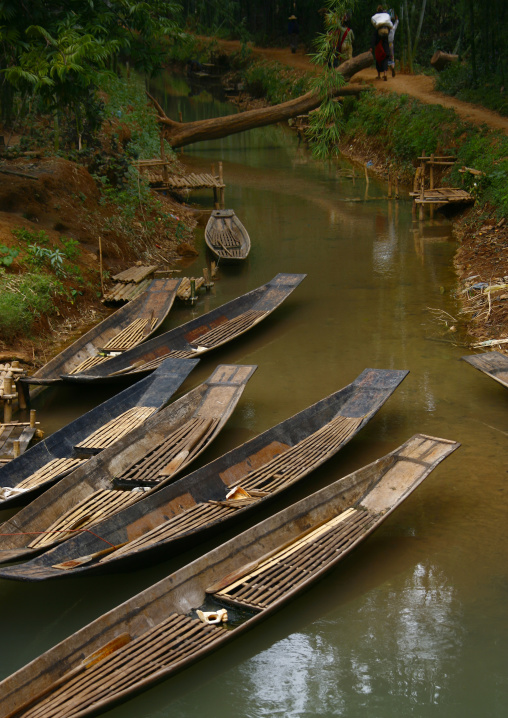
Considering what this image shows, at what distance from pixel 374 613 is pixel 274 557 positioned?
79 cm

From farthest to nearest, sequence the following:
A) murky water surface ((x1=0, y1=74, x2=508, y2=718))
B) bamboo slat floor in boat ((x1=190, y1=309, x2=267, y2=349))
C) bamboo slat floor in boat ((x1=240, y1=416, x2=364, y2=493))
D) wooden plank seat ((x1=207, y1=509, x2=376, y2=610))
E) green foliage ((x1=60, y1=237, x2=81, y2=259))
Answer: green foliage ((x1=60, y1=237, x2=81, y2=259)) → bamboo slat floor in boat ((x1=190, y1=309, x2=267, y2=349)) → bamboo slat floor in boat ((x1=240, y1=416, x2=364, y2=493)) → wooden plank seat ((x1=207, y1=509, x2=376, y2=610)) → murky water surface ((x1=0, y1=74, x2=508, y2=718))

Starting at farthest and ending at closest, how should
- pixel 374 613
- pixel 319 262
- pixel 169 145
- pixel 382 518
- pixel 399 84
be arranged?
1. pixel 399 84
2. pixel 169 145
3. pixel 319 262
4. pixel 382 518
5. pixel 374 613

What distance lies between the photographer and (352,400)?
7559mm

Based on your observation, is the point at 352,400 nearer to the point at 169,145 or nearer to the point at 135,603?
the point at 135,603

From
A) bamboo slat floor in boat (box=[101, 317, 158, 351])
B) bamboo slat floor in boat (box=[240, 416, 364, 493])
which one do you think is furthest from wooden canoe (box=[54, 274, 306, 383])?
bamboo slat floor in boat (box=[240, 416, 364, 493])

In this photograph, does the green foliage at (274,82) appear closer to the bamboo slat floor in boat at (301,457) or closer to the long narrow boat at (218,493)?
the long narrow boat at (218,493)

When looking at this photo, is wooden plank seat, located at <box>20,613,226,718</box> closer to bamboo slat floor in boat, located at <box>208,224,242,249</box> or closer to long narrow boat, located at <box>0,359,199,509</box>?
long narrow boat, located at <box>0,359,199,509</box>

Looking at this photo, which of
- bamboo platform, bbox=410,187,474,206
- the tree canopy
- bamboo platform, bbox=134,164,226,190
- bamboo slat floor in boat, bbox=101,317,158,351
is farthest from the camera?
bamboo platform, bbox=134,164,226,190

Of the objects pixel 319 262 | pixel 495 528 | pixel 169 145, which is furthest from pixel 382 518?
pixel 169 145

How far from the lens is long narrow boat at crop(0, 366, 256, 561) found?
5.55m

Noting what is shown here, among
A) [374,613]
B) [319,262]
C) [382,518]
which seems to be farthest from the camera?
[319,262]

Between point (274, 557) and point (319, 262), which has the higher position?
point (319, 262)

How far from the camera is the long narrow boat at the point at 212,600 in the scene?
4121mm

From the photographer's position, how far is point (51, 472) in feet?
21.0
